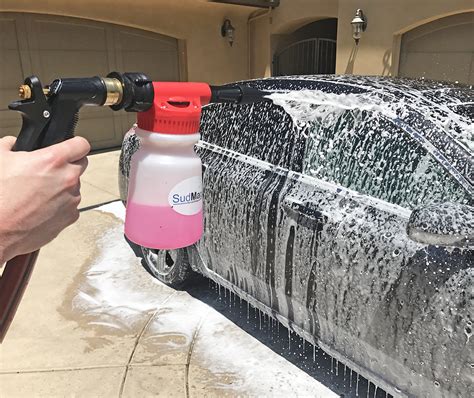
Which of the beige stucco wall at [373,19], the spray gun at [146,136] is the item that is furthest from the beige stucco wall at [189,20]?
the spray gun at [146,136]

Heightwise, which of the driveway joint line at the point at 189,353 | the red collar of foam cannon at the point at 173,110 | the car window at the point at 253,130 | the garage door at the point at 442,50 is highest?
the garage door at the point at 442,50

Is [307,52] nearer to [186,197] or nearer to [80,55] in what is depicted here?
[80,55]

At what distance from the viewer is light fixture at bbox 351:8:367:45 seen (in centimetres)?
757

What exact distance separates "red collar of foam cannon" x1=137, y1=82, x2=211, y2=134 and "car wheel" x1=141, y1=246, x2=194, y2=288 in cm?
217

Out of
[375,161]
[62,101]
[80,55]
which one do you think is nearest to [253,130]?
[375,161]

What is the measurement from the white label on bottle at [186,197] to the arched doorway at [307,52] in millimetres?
9305

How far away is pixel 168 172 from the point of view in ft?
3.75

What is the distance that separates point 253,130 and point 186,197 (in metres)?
1.54

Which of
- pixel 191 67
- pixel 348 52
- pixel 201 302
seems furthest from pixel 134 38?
pixel 201 302

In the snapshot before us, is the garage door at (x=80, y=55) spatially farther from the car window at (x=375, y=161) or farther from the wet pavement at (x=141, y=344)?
the car window at (x=375, y=161)

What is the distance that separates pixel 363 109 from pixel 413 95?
24 centimetres

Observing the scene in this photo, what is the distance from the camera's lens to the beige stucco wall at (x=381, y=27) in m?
6.93

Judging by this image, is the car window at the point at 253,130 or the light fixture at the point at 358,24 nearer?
the car window at the point at 253,130

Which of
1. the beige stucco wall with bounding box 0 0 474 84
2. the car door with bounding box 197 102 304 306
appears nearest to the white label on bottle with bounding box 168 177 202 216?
the car door with bounding box 197 102 304 306
